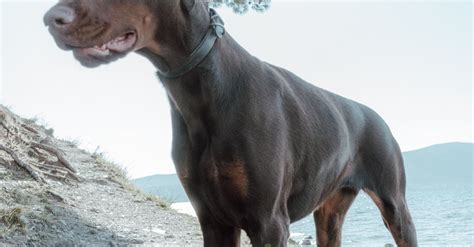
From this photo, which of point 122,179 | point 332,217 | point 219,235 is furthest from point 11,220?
point 122,179

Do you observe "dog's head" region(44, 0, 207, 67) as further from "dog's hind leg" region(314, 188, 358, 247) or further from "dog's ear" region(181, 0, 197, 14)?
"dog's hind leg" region(314, 188, 358, 247)

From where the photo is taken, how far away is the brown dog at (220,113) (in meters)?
2.82

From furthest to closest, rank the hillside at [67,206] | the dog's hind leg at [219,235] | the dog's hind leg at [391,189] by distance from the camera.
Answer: the hillside at [67,206]
the dog's hind leg at [391,189]
the dog's hind leg at [219,235]

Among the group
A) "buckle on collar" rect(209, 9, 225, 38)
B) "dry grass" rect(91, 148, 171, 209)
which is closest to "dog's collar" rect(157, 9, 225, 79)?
"buckle on collar" rect(209, 9, 225, 38)

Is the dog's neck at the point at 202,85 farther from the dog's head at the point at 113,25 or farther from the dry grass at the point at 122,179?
the dry grass at the point at 122,179

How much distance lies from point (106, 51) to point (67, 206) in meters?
3.60

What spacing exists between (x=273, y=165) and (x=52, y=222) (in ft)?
9.05

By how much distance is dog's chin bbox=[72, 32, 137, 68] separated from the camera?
282cm

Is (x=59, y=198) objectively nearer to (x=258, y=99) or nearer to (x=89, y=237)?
(x=89, y=237)

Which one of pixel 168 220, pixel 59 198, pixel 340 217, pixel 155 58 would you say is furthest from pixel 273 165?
pixel 168 220

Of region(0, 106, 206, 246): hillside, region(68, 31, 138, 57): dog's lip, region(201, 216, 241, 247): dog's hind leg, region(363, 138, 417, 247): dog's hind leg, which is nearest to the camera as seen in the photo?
region(68, 31, 138, 57): dog's lip

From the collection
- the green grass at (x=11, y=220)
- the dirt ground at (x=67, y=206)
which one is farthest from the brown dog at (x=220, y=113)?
the dirt ground at (x=67, y=206)

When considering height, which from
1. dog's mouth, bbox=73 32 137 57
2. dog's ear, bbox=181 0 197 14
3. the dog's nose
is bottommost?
dog's mouth, bbox=73 32 137 57

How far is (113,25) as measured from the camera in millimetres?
2773
